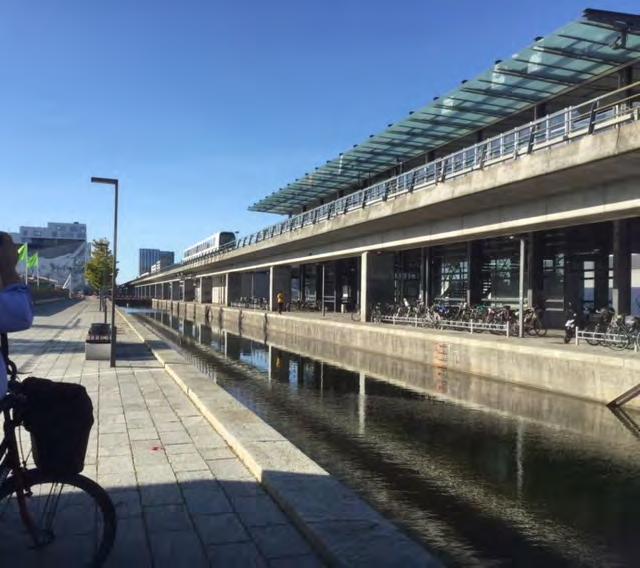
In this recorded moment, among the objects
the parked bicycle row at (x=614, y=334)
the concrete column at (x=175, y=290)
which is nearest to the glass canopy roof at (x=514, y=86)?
the parked bicycle row at (x=614, y=334)

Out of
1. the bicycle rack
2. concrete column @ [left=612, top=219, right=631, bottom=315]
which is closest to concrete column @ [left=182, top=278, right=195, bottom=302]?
concrete column @ [left=612, top=219, right=631, bottom=315]

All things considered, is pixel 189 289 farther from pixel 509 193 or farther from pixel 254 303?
pixel 509 193

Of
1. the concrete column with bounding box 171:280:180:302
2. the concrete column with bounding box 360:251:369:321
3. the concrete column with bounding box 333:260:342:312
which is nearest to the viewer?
the concrete column with bounding box 360:251:369:321

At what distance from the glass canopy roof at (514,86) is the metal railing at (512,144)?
167 centimetres

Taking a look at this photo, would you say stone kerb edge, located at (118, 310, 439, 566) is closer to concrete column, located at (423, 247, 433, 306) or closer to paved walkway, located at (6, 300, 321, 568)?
paved walkway, located at (6, 300, 321, 568)

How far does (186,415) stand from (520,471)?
205 inches

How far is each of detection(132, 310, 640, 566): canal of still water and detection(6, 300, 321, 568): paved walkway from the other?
6.47 feet

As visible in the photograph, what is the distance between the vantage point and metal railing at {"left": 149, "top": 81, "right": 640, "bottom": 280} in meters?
16.2

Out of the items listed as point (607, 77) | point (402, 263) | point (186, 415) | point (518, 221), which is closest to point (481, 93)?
point (607, 77)

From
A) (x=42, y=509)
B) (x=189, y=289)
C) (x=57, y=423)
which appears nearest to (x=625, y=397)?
(x=42, y=509)

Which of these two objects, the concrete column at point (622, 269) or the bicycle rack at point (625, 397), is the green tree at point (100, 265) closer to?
the concrete column at point (622, 269)

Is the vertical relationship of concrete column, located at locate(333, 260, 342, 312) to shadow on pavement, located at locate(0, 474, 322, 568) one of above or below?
above

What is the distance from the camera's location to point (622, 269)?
25.8 metres

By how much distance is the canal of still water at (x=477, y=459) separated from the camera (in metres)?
6.86
